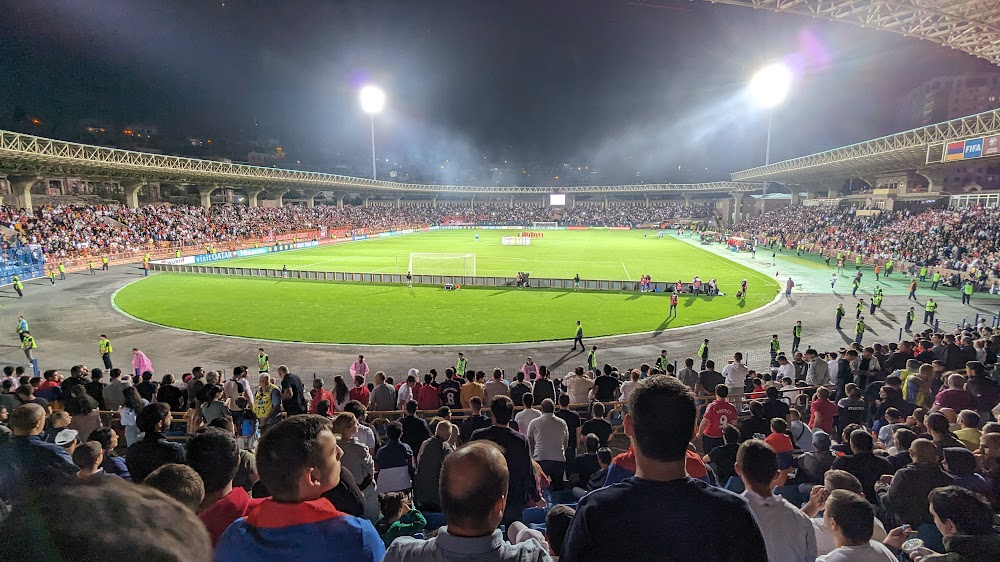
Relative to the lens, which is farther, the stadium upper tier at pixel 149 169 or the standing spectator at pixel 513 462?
the stadium upper tier at pixel 149 169

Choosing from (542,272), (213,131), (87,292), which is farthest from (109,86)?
(542,272)

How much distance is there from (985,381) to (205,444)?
13011mm

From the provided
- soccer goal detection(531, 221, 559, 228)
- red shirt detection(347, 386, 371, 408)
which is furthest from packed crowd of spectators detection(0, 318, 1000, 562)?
soccer goal detection(531, 221, 559, 228)

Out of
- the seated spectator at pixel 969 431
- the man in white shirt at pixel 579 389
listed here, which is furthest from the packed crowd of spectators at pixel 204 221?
the seated spectator at pixel 969 431

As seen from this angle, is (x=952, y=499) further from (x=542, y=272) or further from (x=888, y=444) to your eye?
(x=542, y=272)

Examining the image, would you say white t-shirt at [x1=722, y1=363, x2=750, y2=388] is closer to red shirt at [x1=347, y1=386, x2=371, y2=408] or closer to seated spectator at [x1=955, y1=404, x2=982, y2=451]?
seated spectator at [x1=955, y1=404, x2=982, y2=451]

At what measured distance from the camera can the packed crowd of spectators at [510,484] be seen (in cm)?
241

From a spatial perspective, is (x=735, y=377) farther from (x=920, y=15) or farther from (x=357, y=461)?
(x=920, y=15)

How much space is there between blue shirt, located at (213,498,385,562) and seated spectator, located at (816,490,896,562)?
10.3 feet

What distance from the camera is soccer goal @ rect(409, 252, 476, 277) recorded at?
4391 cm

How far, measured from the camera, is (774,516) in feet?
12.2

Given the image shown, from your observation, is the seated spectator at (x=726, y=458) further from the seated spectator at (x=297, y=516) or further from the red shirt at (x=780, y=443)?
the seated spectator at (x=297, y=516)

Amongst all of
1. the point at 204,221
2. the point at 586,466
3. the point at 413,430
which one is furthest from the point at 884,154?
the point at 204,221

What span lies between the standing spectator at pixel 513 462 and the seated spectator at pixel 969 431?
6.51 m
